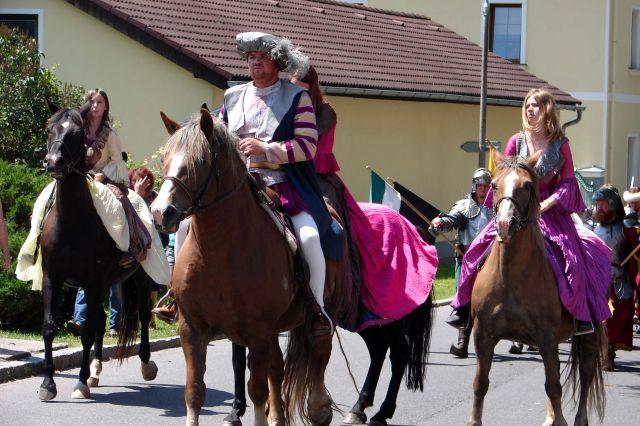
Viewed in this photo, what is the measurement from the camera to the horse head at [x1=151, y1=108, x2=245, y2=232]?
6.12m

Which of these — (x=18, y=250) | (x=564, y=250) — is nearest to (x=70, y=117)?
(x=18, y=250)

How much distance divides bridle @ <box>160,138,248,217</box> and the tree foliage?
9.93 meters

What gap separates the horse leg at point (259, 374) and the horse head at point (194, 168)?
3.10 ft

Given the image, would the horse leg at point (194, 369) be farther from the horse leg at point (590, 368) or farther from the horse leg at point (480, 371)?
the horse leg at point (590, 368)

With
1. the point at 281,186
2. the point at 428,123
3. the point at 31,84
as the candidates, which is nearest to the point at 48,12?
the point at 31,84

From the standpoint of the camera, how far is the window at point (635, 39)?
116ft

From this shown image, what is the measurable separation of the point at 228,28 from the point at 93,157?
39.8 ft

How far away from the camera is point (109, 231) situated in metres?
9.78

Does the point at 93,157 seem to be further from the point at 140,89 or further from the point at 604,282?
the point at 140,89

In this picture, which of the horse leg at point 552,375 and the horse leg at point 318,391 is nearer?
the horse leg at point 318,391

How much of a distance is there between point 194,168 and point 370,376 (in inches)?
123

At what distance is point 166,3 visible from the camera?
21609mm

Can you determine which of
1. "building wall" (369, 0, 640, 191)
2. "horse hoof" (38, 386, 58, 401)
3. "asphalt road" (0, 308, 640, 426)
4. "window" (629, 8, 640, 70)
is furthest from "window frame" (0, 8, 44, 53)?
"window" (629, 8, 640, 70)

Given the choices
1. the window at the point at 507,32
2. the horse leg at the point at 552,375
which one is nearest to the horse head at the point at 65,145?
the horse leg at the point at 552,375
